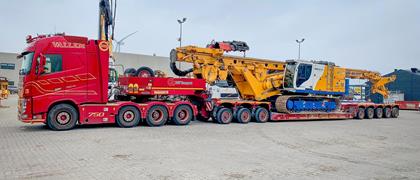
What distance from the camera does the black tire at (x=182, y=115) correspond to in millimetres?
14672

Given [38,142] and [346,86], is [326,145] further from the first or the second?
[346,86]

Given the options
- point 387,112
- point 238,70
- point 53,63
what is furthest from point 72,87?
point 387,112

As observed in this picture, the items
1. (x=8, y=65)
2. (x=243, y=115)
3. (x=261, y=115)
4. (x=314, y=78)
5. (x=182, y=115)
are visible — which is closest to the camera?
(x=182, y=115)

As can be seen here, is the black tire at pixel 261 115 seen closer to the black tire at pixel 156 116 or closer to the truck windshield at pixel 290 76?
the truck windshield at pixel 290 76

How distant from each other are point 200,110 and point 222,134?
427cm

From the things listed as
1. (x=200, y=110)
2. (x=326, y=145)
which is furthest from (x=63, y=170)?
(x=200, y=110)

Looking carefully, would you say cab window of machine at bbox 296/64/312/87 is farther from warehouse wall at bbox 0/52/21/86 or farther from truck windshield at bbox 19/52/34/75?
warehouse wall at bbox 0/52/21/86

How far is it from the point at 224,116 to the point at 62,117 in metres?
7.05

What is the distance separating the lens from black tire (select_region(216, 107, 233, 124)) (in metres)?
16.0

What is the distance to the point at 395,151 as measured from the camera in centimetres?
967

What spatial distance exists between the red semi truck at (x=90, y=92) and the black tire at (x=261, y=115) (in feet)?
5.38

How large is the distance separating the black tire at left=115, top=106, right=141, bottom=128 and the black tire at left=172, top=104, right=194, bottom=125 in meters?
1.66

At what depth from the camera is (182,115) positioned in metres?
15.0

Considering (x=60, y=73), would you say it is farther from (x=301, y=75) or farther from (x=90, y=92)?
(x=301, y=75)
